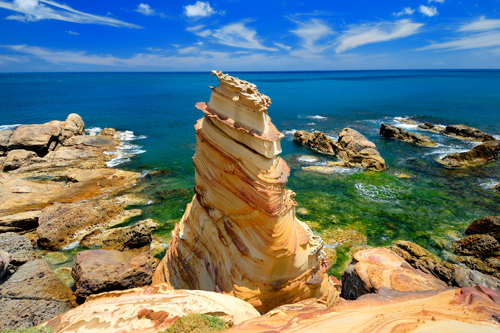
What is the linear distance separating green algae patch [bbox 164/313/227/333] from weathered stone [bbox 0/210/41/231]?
13.0 m

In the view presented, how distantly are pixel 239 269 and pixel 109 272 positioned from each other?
538 cm

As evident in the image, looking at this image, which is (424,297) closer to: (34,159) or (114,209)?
(114,209)

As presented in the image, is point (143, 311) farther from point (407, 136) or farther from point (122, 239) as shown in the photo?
point (407, 136)

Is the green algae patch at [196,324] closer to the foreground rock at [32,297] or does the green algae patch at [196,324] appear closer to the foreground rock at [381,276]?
the foreground rock at [381,276]

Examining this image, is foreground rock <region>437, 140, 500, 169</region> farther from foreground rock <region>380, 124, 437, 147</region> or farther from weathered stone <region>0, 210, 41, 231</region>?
weathered stone <region>0, 210, 41, 231</region>

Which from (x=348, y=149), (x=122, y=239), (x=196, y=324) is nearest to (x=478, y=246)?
(x=196, y=324)

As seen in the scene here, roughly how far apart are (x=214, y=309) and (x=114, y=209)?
12.1 meters

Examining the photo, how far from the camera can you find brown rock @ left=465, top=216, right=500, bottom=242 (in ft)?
42.4

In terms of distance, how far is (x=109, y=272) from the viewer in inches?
372

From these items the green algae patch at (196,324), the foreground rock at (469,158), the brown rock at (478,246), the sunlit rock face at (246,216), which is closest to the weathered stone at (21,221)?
the sunlit rock face at (246,216)

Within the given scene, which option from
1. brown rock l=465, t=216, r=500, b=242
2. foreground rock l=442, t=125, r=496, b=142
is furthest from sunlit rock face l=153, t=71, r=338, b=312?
foreground rock l=442, t=125, r=496, b=142

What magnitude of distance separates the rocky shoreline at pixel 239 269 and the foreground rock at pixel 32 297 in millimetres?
34

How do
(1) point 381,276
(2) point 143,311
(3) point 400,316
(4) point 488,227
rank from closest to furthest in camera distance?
(3) point 400,316 < (2) point 143,311 < (1) point 381,276 < (4) point 488,227

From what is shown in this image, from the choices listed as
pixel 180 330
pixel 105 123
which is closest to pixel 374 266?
pixel 180 330
